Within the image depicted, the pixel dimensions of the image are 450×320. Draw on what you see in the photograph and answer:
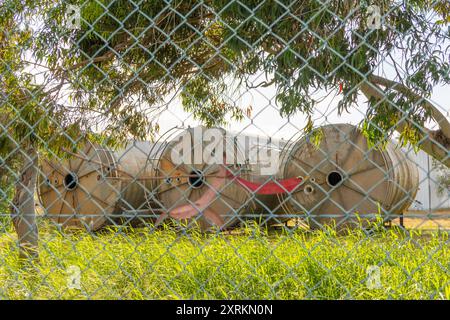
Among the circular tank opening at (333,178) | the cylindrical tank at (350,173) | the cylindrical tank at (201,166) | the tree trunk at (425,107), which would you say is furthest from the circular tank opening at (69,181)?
the tree trunk at (425,107)

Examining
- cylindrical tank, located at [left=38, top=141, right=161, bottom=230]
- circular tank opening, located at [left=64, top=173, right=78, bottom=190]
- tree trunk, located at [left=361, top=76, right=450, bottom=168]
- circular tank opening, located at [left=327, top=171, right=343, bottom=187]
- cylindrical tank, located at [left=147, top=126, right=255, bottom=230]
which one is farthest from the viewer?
circular tank opening, located at [left=64, top=173, right=78, bottom=190]

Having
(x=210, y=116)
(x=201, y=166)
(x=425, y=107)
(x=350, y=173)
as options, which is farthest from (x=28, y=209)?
(x=350, y=173)

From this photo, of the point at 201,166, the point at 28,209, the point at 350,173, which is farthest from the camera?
the point at 201,166

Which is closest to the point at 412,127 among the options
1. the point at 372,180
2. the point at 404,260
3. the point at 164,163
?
the point at 404,260

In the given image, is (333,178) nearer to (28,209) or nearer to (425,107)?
(425,107)

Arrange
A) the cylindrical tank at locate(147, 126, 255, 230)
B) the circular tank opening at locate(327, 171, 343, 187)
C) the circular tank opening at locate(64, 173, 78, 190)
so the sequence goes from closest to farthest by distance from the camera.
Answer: the cylindrical tank at locate(147, 126, 255, 230) → the circular tank opening at locate(327, 171, 343, 187) → the circular tank opening at locate(64, 173, 78, 190)

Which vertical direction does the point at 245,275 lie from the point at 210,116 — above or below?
below

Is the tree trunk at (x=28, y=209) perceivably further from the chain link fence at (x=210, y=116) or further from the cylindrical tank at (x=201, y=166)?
the cylindrical tank at (x=201, y=166)

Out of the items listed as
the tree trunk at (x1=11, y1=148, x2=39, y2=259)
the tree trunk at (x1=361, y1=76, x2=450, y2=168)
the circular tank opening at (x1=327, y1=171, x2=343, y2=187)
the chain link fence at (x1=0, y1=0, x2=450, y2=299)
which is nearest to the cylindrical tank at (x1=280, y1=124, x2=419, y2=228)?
the circular tank opening at (x1=327, y1=171, x2=343, y2=187)

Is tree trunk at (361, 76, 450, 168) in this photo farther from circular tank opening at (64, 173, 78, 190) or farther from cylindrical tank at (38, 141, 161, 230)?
circular tank opening at (64, 173, 78, 190)

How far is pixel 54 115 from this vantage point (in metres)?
4.46

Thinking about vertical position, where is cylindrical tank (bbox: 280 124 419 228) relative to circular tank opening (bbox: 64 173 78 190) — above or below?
below

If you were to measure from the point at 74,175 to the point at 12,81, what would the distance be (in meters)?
5.44
